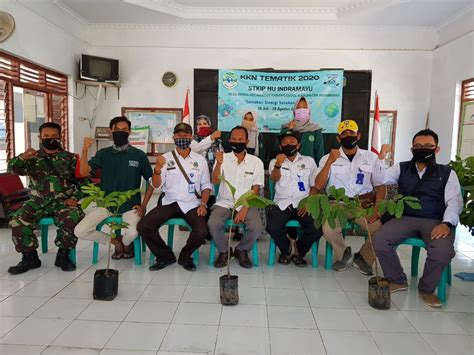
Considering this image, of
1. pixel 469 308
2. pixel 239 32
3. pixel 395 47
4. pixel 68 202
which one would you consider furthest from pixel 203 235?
pixel 395 47

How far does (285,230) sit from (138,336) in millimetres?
1600

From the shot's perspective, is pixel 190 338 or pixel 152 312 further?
pixel 152 312

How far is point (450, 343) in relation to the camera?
2066 millimetres

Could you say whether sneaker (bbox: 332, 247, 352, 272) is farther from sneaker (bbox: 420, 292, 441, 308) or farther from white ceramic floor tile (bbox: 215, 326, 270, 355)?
white ceramic floor tile (bbox: 215, 326, 270, 355)

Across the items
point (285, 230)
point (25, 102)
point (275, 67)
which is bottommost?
point (285, 230)

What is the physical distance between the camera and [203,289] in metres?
2.76

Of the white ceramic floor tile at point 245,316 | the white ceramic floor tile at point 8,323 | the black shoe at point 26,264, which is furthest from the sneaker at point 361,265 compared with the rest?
the black shoe at point 26,264

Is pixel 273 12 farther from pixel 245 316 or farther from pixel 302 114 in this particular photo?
pixel 245 316

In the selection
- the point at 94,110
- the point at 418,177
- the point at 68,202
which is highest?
the point at 94,110

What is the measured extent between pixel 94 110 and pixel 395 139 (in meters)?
5.69

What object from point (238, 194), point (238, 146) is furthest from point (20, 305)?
point (238, 146)

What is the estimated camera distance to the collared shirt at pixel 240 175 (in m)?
3.33

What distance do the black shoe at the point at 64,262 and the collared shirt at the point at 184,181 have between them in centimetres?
91

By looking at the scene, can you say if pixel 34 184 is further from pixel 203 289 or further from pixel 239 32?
pixel 239 32
